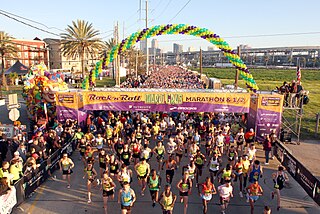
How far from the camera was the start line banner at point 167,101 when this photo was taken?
51.1 feet

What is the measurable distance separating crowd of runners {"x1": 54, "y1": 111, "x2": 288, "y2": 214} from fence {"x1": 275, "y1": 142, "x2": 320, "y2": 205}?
107 cm

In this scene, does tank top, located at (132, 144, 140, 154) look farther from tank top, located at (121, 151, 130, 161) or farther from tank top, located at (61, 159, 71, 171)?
tank top, located at (61, 159, 71, 171)

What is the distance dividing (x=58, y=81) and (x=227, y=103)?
11786 mm

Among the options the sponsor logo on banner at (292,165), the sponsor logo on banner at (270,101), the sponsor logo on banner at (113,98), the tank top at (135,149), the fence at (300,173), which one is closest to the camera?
the fence at (300,173)

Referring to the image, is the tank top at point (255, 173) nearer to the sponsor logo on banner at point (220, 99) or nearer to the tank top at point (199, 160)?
the tank top at point (199, 160)

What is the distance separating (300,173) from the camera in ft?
34.0

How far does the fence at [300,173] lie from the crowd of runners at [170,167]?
1072mm

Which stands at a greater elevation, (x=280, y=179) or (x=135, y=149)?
(x=135, y=149)

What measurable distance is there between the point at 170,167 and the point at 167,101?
21.6 ft

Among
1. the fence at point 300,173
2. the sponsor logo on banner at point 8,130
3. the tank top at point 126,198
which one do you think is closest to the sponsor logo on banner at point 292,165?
the fence at point 300,173

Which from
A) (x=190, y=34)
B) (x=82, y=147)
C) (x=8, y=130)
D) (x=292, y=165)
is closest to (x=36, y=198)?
(x=82, y=147)

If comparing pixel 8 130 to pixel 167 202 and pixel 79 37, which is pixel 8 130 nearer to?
pixel 167 202

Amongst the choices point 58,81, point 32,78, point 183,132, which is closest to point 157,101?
point 183,132

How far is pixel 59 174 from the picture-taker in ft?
38.0
